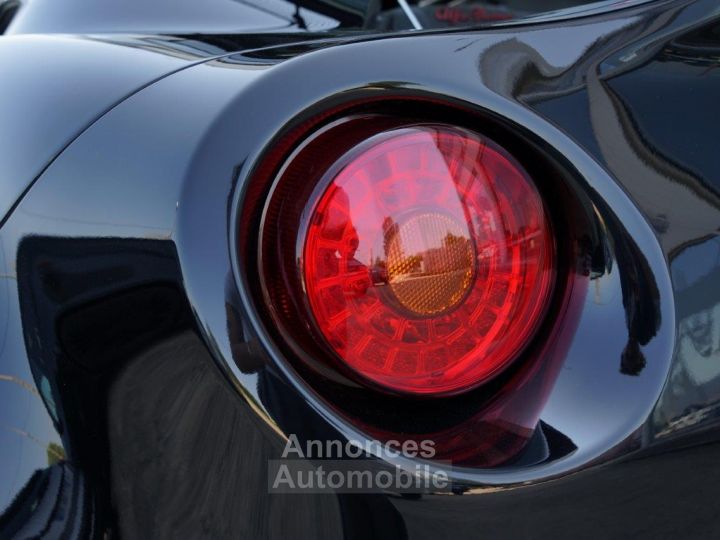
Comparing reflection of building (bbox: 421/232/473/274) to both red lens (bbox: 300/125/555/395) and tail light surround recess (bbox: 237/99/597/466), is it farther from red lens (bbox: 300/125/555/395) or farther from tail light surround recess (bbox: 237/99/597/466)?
tail light surround recess (bbox: 237/99/597/466)

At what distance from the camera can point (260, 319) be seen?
0.94m

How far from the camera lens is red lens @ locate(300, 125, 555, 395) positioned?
945 mm

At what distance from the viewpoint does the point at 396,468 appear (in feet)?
3.08

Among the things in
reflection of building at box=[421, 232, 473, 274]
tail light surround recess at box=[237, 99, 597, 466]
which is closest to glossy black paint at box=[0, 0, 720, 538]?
tail light surround recess at box=[237, 99, 597, 466]

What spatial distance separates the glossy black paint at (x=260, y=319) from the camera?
3.06ft

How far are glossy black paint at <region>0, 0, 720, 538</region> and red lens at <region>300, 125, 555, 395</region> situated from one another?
63 millimetres

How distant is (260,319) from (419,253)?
0.60ft

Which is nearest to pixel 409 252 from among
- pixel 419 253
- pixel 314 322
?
pixel 419 253

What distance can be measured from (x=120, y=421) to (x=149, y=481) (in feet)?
0.24

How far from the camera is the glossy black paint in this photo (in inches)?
36.8

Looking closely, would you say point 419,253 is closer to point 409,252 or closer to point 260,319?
point 409,252

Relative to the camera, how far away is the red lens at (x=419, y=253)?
37.2 inches

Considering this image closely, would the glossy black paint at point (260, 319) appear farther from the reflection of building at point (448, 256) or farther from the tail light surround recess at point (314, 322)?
the reflection of building at point (448, 256)

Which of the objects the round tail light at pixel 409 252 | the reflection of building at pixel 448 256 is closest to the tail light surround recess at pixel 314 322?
the round tail light at pixel 409 252
